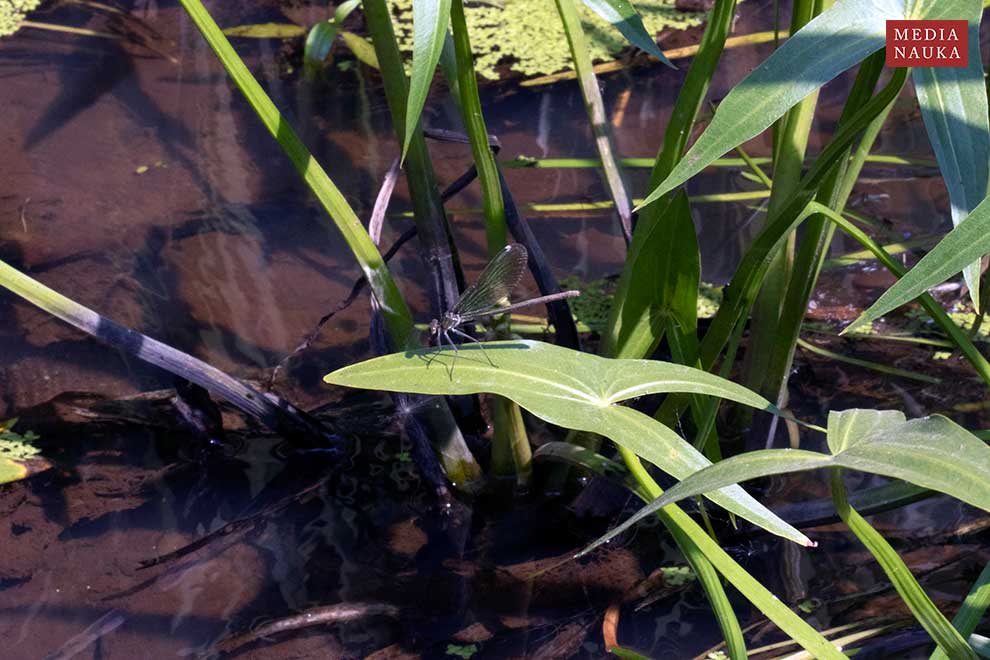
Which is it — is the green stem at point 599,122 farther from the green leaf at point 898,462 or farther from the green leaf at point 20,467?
the green leaf at point 20,467

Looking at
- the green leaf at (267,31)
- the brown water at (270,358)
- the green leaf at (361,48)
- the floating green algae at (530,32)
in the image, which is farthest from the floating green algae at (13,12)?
the floating green algae at (530,32)

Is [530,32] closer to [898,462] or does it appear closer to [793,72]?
[793,72]

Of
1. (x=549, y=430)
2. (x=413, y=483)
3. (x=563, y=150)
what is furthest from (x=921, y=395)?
(x=563, y=150)

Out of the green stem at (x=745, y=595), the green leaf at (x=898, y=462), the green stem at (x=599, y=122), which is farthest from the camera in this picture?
the green stem at (x=599, y=122)

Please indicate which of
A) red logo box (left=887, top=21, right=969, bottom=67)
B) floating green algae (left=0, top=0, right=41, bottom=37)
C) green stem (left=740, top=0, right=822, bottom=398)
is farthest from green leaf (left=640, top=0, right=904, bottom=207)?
floating green algae (left=0, top=0, right=41, bottom=37)

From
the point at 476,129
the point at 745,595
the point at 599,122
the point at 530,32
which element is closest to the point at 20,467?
the point at 476,129

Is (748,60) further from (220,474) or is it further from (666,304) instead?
(220,474)
